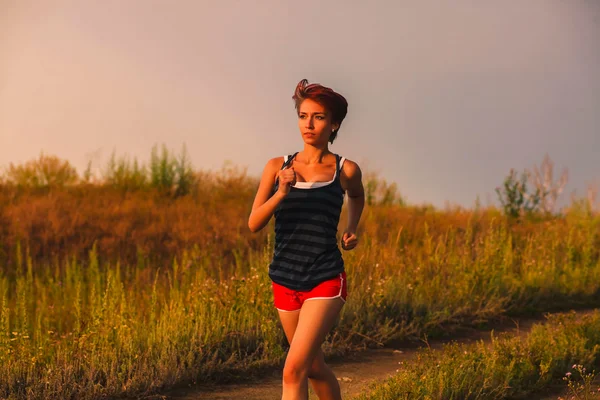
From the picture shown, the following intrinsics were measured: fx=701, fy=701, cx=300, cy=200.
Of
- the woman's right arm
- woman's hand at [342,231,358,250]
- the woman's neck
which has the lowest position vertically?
woman's hand at [342,231,358,250]

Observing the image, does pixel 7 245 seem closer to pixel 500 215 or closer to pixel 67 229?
pixel 67 229

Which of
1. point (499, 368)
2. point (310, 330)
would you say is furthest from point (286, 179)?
point (499, 368)

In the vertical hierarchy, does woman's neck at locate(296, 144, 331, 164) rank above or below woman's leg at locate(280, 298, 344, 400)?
above

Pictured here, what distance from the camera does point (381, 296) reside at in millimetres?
8453

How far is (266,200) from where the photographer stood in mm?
4086

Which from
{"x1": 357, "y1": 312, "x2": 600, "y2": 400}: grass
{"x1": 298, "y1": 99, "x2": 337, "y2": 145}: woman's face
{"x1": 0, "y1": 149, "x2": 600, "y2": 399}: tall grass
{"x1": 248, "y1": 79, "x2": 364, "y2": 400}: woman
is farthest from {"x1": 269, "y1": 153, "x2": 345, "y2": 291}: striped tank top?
{"x1": 0, "y1": 149, "x2": 600, "y2": 399}: tall grass

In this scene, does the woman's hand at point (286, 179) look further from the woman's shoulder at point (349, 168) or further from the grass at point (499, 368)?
the grass at point (499, 368)

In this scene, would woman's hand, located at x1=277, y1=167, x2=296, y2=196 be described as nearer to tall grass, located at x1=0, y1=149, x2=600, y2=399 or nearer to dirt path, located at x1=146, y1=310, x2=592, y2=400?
dirt path, located at x1=146, y1=310, x2=592, y2=400

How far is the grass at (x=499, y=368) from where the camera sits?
18.2 feet

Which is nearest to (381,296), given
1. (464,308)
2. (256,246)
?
(464,308)

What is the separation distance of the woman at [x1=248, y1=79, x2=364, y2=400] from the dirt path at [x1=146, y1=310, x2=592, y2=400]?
2.07m

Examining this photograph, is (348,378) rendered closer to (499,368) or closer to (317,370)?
(499,368)

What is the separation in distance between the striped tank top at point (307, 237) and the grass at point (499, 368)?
6.26 ft

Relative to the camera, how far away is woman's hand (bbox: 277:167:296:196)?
3.75 meters
